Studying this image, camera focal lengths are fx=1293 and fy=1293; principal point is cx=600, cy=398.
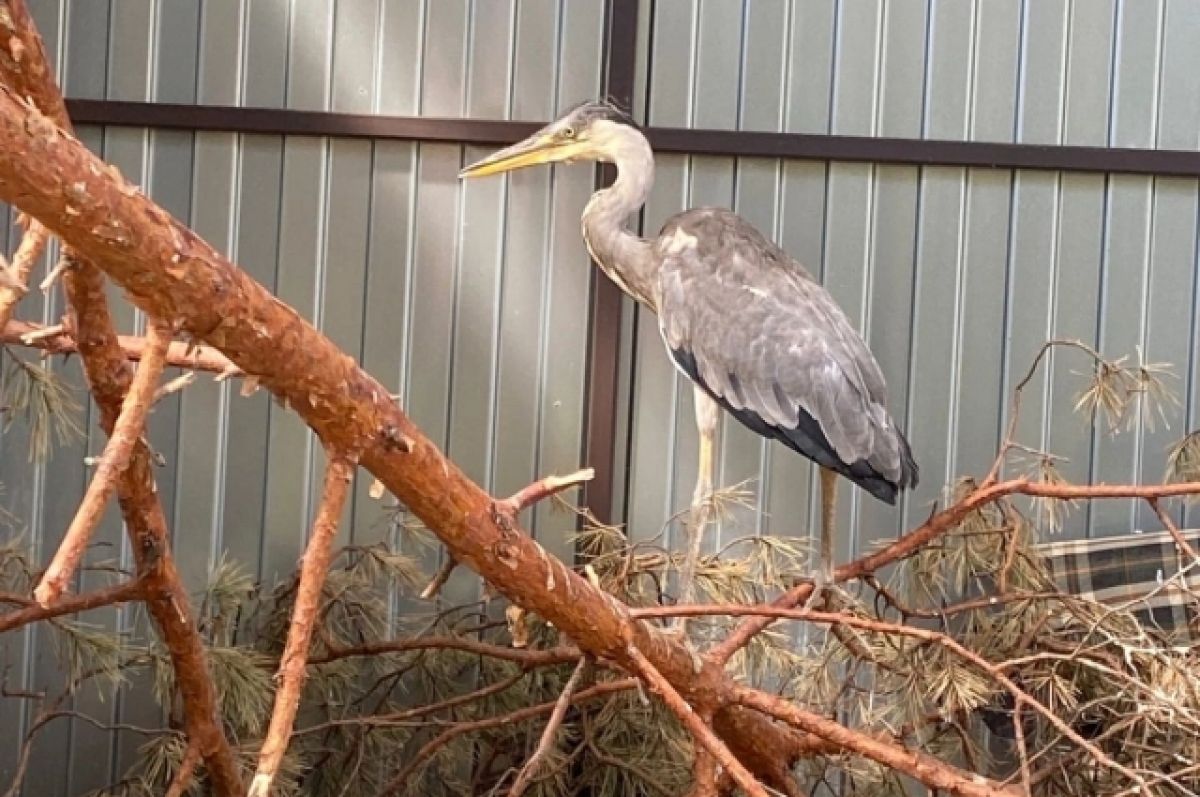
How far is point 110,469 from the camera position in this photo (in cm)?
81

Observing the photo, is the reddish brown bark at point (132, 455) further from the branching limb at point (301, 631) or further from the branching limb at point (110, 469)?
the branching limb at point (301, 631)

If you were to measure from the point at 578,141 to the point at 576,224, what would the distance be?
0.44 meters

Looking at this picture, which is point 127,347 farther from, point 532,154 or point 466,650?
point 532,154

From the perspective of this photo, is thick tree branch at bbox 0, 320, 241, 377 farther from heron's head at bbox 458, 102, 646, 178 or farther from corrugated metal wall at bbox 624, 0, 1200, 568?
corrugated metal wall at bbox 624, 0, 1200, 568

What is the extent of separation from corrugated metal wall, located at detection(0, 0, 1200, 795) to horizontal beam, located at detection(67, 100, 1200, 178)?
0.10ft

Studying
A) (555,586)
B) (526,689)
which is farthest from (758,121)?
(555,586)

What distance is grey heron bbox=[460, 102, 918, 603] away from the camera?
1775 mm

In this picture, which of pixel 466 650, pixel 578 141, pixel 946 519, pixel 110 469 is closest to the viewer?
pixel 110 469

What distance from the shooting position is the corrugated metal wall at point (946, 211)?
2406 millimetres

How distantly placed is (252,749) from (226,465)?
945 millimetres

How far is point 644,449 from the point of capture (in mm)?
2449

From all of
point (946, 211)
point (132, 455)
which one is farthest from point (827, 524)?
point (132, 455)

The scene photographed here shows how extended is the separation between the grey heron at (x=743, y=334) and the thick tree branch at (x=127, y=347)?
0.78 meters

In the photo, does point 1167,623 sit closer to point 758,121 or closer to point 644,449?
point 644,449
